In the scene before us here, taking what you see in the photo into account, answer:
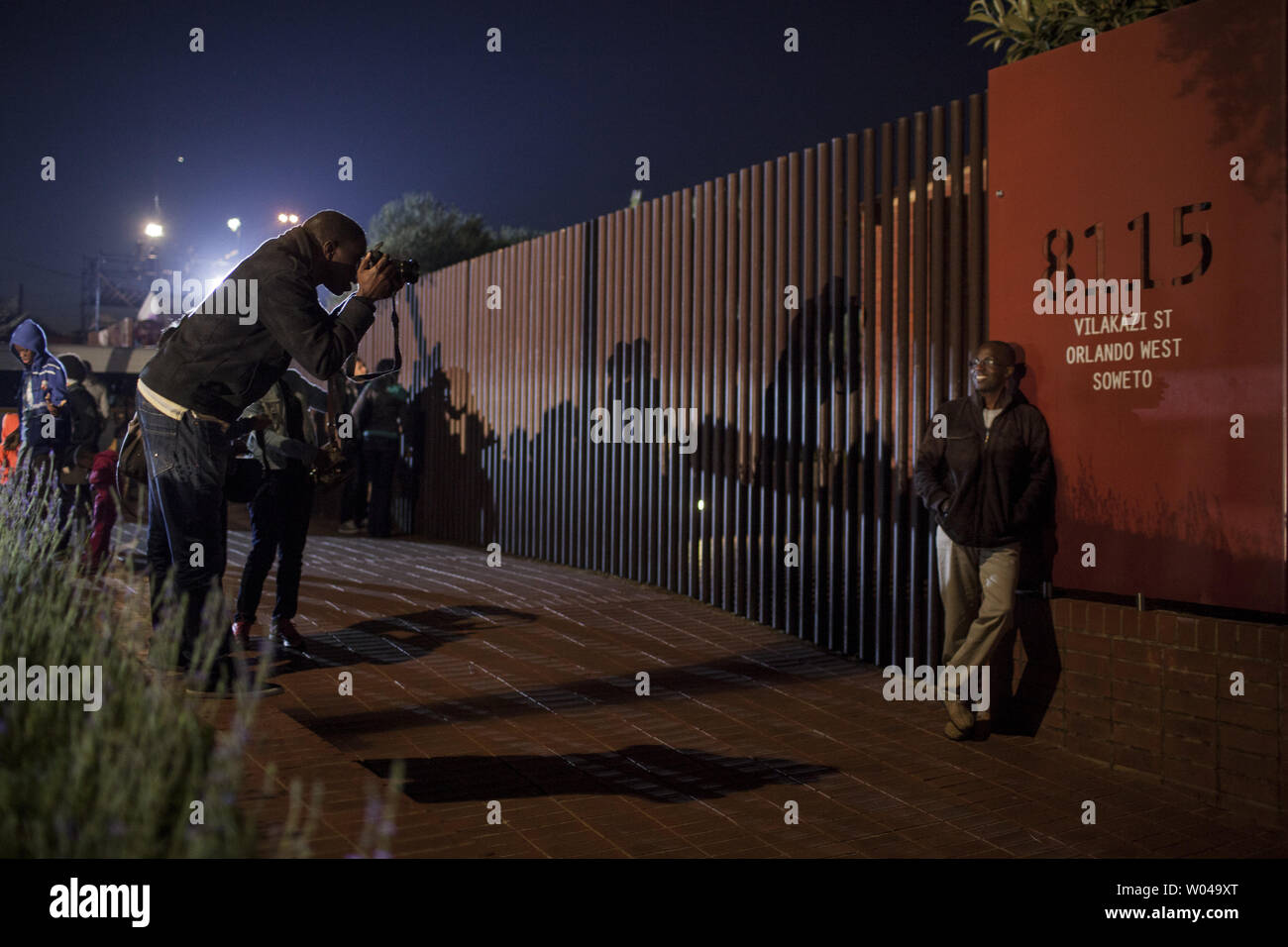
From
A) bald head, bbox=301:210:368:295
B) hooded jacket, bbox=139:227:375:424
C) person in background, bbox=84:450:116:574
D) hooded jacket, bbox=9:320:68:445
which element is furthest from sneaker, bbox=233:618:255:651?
hooded jacket, bbox=9:320:68:445

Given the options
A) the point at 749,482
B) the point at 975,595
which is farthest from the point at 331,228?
the point at 749,482

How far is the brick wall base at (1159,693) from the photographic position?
4594 millimetres

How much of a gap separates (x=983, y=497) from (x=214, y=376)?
12.5 ft

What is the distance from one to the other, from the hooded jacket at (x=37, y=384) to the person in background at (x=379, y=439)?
14.8 feet

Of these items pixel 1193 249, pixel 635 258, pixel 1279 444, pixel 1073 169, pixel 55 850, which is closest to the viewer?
pixel 55 850

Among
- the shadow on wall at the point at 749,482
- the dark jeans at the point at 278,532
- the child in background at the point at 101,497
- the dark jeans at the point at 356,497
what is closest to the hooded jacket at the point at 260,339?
the dark jeans at the point at 278,532

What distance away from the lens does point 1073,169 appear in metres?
5.57

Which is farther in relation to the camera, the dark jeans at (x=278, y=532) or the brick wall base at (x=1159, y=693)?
the dark jeans at (x=278, y=532)

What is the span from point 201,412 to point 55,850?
2340 mm

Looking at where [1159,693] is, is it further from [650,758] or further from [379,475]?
[379,475]

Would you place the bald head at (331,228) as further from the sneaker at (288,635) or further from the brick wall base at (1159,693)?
the brick wall base at (1159,693)
